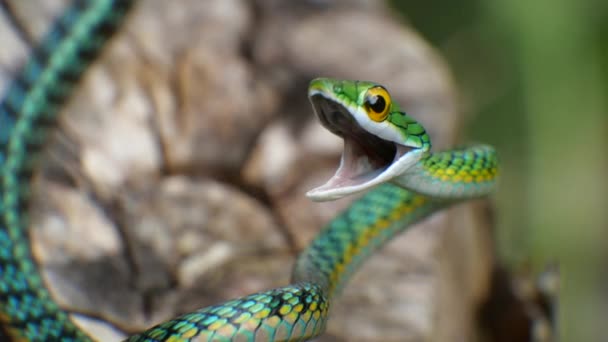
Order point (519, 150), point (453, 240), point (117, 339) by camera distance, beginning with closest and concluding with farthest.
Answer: point (117, 339)
point (453, 240)
point (519, 150)

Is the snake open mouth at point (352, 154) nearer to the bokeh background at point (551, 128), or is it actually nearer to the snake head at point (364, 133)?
the snake head at point (364, 133)

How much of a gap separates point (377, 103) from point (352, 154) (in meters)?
0.17

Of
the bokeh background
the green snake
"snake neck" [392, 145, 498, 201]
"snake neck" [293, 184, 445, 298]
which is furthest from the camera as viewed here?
the bokeh background

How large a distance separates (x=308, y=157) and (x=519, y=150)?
1.98 meters

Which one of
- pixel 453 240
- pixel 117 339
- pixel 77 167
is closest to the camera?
pixel 117 339

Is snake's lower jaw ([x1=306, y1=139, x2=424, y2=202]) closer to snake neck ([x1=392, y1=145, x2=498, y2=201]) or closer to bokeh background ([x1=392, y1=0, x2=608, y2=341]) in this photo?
snake neck ([x1=392, y1=145, x2=498, y2=201])

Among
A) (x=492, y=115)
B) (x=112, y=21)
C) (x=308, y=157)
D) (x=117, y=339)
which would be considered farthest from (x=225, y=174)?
(x=492, y=115)

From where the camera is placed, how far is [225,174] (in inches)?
111

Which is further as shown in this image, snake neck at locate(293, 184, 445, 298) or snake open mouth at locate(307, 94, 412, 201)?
snake neck at locate(293, 184, 445, 298)

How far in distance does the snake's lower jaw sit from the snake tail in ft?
2.55

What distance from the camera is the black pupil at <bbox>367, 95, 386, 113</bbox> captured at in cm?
154

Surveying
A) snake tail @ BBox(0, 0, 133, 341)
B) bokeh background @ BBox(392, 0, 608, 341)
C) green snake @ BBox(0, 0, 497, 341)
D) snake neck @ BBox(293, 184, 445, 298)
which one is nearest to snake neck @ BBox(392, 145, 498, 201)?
green snake @ BBox(0, 0, 497, 341)

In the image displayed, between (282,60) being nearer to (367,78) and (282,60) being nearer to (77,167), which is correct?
(367,78)

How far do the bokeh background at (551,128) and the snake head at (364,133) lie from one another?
2507mm
